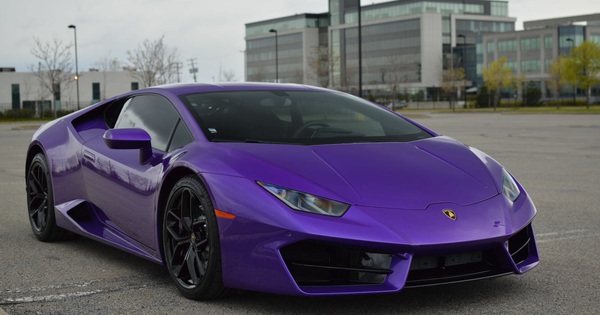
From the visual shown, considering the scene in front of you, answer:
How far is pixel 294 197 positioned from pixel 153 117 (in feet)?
5.71

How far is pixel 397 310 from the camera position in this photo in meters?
4.09

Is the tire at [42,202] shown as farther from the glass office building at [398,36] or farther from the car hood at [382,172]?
the glass office building at [398,36]

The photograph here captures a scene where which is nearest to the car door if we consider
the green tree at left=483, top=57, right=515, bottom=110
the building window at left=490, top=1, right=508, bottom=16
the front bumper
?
the front bumper

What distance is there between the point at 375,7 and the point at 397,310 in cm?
13216

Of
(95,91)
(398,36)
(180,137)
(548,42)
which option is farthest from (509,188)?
(398,36)

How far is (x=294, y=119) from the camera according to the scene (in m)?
5.16

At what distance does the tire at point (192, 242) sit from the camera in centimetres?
415

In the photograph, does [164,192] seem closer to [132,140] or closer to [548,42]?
[132,140]

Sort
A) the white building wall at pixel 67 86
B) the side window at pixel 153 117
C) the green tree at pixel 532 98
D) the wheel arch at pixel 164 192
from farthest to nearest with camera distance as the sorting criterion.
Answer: the white building wall at pixel 67 86 < the green tree at pixel 532 98 < the side window at pixel 153 117 < the wheel arch at pixel 164 192

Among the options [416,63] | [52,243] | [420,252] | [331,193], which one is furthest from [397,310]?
[416,63]

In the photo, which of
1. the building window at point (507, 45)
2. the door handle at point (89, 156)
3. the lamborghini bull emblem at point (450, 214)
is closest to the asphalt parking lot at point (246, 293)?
the lamborghini bull emblem at point (450, 214)

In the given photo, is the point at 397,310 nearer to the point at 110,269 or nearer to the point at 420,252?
the point at 420,252

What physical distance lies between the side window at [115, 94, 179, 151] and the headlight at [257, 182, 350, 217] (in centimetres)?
119

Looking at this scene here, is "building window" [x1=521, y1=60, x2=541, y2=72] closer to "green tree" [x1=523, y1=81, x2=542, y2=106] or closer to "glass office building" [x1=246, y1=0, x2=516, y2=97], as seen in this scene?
"glass office building" [x1=246, y1=0, x2=516, y2=97]
